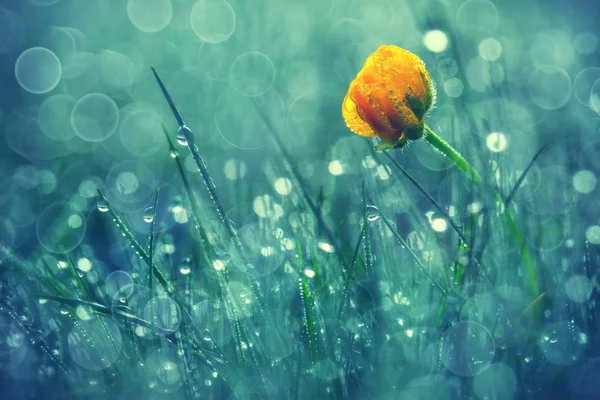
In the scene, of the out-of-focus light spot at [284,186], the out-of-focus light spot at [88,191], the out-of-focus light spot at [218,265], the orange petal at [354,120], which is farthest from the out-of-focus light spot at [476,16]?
the out-of-focus light spot at [218,265]

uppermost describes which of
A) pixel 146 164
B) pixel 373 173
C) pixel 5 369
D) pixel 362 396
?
pixel 373 173

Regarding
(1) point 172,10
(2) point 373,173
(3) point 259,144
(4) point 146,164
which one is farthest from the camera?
(1) point 172,10

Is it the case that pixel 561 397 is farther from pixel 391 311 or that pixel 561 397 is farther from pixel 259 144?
pixel 259 144

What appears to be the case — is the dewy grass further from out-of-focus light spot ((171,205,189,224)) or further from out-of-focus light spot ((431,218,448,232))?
out-of-focus light spot ((171,205,189,224))

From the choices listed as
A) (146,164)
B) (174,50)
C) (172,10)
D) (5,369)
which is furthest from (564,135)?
(172,10)

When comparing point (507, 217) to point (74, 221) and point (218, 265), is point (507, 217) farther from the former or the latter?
point (74, 221)

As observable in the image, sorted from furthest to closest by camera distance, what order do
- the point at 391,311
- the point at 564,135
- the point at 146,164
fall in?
the point at 146,164, the point at 564,135, the point at 391,311

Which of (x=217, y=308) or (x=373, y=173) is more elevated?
(x=373, y=173)

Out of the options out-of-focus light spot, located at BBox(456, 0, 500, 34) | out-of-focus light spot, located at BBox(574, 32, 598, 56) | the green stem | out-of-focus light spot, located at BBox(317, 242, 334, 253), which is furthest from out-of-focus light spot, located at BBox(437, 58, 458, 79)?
out-of-focus light spot, located at BBox(456, 0, 500, 34)
